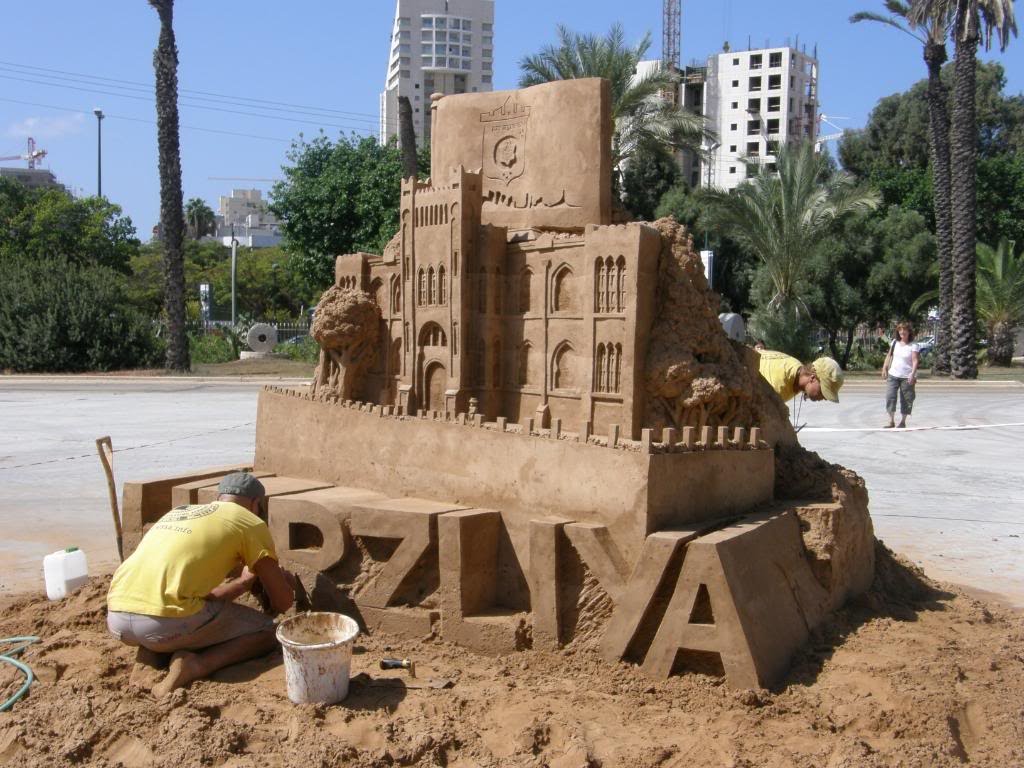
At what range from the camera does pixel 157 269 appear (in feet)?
148

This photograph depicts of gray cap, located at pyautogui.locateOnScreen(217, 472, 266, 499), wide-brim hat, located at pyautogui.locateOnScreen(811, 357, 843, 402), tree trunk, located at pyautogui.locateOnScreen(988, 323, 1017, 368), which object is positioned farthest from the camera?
tree trunk, located at pyautogui.locateOnScreen(988, 323, 1017, 368)

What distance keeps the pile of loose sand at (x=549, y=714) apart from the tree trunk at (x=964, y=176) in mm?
20349

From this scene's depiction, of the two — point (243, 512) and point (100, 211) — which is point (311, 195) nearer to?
point (100, 211)

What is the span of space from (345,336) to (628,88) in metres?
19.1

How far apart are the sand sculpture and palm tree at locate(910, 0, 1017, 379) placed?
752 inches

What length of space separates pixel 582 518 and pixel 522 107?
3748 millimetres

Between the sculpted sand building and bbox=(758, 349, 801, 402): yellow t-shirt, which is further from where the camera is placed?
bbox=(758, 349, 801, 402): yellow t-shirt

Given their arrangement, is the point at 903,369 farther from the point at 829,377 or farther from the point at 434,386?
the point at 434,386

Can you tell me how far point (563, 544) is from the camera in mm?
5375

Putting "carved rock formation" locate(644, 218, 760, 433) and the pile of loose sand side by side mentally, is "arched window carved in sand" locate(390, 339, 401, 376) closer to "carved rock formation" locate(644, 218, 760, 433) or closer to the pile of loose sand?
"carved rock formation" locate(644, 218, 760, 433)

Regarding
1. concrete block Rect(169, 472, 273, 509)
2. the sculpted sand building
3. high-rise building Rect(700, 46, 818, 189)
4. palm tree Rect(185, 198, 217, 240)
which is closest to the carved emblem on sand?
the sculpted sand building

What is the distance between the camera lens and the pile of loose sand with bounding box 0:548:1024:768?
428cm

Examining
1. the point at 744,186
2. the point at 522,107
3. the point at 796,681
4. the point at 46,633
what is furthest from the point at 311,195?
the point at 796,681

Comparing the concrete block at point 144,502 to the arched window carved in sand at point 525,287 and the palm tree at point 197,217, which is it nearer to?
the arched window carved in sand at point 525,287
